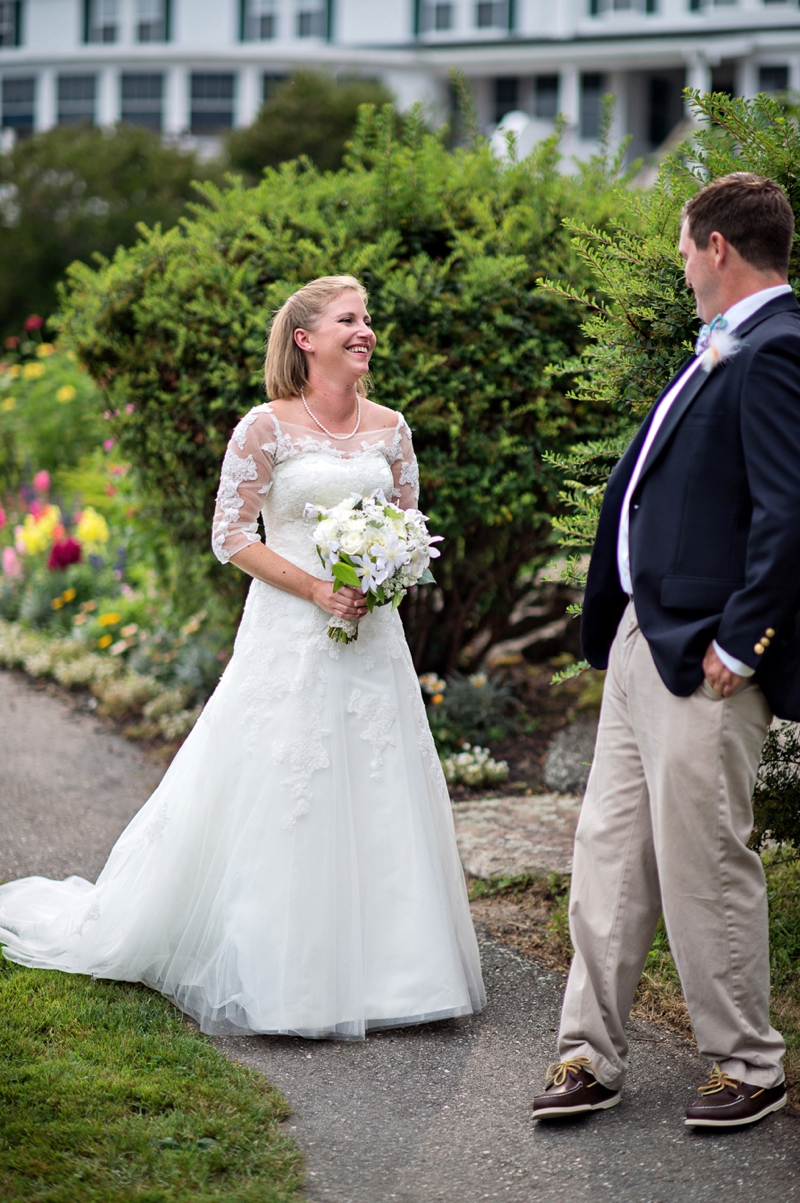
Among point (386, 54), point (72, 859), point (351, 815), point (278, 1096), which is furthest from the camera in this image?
point (386, 54)

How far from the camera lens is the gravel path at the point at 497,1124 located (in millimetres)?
2855

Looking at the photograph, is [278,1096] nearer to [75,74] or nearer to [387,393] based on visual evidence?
[387,393]

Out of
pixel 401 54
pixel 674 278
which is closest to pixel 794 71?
pixel 401 54

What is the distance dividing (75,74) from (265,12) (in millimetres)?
6841

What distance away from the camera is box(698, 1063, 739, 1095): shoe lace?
3046 mm

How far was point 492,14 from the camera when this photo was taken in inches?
1474

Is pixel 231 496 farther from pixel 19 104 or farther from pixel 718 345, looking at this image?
pixel 19 104

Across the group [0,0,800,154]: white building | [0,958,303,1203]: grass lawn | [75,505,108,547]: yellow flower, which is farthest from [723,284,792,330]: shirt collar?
[0,0,800,154]: white building

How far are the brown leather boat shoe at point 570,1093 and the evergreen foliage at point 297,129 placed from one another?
2698cm

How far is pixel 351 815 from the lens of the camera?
381cm

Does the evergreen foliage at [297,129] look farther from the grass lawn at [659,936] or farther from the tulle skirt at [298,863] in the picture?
the tulle skirt at [298,863]

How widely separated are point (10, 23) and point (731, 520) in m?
46.8

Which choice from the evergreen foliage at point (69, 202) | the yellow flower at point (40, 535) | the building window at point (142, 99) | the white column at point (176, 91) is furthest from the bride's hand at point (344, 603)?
the building window at point (142, 99)

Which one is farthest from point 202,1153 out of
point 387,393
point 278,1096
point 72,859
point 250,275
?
point 250,275
